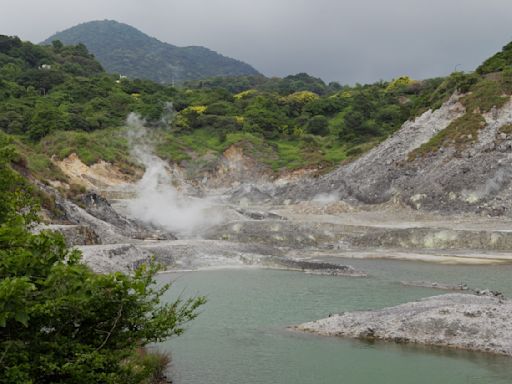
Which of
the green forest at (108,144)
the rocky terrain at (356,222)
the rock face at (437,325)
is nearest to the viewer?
the green forest at (108,144)

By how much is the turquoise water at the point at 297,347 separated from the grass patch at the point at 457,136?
38.6 metres

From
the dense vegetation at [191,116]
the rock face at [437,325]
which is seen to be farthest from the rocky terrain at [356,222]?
the dense vegetation at [191,116]

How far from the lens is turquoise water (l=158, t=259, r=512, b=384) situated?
1797 centimetres

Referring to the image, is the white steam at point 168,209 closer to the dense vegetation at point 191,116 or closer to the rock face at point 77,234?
the dense vegetation at point 191,116

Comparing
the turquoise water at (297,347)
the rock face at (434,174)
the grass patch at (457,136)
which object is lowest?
the turquoise water at (297,347)

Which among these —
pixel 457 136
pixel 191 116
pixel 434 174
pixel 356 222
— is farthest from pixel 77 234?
pixel 191 116

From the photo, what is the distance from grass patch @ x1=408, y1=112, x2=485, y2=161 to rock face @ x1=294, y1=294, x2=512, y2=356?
163ft

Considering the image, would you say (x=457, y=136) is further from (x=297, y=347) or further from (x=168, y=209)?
(x=297, y=347)

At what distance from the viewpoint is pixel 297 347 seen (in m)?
21.0

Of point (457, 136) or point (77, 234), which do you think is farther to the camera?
point (457, 136)

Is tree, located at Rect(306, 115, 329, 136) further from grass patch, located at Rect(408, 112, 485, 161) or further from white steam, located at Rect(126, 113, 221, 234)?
grass patch, located at Rect(408, 112, 485, 161)

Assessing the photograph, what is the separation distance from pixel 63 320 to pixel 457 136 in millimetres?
68734

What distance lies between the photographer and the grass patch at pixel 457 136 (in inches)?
2763

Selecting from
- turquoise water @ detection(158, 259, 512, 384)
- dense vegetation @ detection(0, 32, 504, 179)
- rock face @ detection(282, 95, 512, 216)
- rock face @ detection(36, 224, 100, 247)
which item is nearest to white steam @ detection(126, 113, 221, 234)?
dense vegetation @ detection(0, 32, 504, 179)
